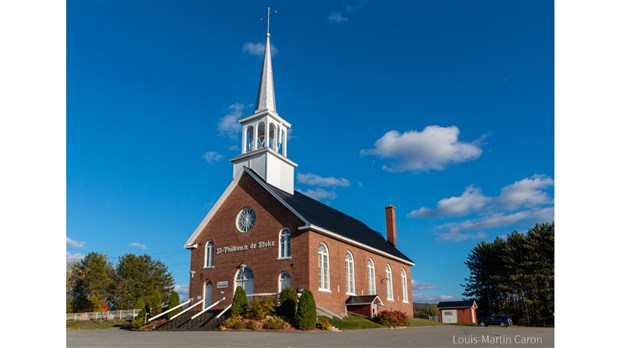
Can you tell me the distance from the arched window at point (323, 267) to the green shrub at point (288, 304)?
365cm

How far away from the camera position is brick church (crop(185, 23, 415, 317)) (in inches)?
1089

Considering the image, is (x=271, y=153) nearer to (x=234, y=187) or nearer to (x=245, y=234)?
(x=234, y=187)

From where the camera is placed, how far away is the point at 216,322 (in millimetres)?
24344

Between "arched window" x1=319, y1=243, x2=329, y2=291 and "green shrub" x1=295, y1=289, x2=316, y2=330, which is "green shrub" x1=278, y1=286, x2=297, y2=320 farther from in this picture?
"arched window" x1=319, y1=243, x2=329, y2=291

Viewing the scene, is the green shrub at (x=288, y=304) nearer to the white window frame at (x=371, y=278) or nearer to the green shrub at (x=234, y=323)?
the green shrub at (x=234, y=323)

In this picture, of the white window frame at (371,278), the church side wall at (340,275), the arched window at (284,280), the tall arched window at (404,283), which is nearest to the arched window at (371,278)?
the white window frame at (371,278)

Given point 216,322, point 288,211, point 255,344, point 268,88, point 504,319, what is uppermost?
point 268,88

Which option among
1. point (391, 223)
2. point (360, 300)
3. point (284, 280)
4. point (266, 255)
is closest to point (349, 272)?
point (360, 300)

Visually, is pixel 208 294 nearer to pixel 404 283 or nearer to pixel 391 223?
pixel 404 283

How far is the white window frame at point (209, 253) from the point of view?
3178cm

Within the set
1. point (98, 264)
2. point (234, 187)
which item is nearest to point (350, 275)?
point (234, 187)

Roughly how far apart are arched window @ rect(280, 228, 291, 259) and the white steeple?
4.47 metres

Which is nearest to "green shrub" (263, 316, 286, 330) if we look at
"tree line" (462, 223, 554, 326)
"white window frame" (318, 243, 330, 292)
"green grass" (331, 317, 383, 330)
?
"green grass" (331, 317, 383, 330)
